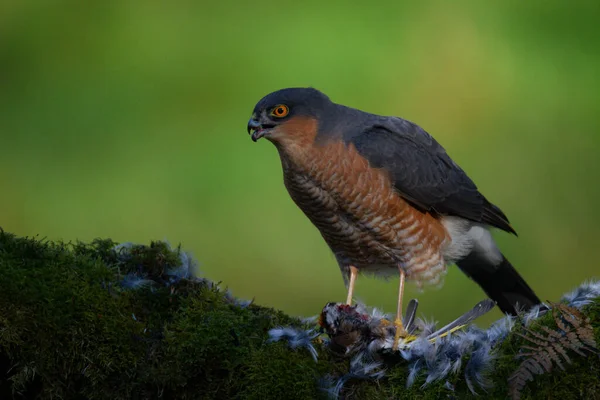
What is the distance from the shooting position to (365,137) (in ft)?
13.4

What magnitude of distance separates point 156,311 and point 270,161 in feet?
13.2

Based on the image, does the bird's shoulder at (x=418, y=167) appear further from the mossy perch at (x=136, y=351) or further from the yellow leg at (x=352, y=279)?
the mossy perch at (x=136, y=351)

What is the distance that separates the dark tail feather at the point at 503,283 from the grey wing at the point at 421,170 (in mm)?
225

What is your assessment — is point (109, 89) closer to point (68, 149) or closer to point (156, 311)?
point (68, 149)

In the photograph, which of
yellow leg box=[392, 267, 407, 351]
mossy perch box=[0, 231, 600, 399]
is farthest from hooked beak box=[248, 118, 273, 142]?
mossy perch box=[0, 231, 600, 399]

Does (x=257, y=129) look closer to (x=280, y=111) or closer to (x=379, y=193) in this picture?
(x=280, y=111)

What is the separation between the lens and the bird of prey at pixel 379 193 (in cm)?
391

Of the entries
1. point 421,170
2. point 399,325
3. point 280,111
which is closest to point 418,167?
point 421,170

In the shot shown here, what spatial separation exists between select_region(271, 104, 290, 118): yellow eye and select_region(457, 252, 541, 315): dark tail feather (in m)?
1.43

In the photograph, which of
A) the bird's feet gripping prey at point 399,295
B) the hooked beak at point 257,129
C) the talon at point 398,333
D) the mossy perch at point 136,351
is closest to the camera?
the mossy perch at point 136,351

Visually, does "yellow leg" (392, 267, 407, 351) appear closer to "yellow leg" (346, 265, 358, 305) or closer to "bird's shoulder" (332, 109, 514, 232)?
"yellow leg" (346, 265, 358, 305)

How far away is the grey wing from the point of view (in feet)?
13.3

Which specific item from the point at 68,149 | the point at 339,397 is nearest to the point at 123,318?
the point at 339,397

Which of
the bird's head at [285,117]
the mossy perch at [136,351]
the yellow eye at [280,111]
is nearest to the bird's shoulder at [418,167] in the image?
the bird's head at [285,117]
